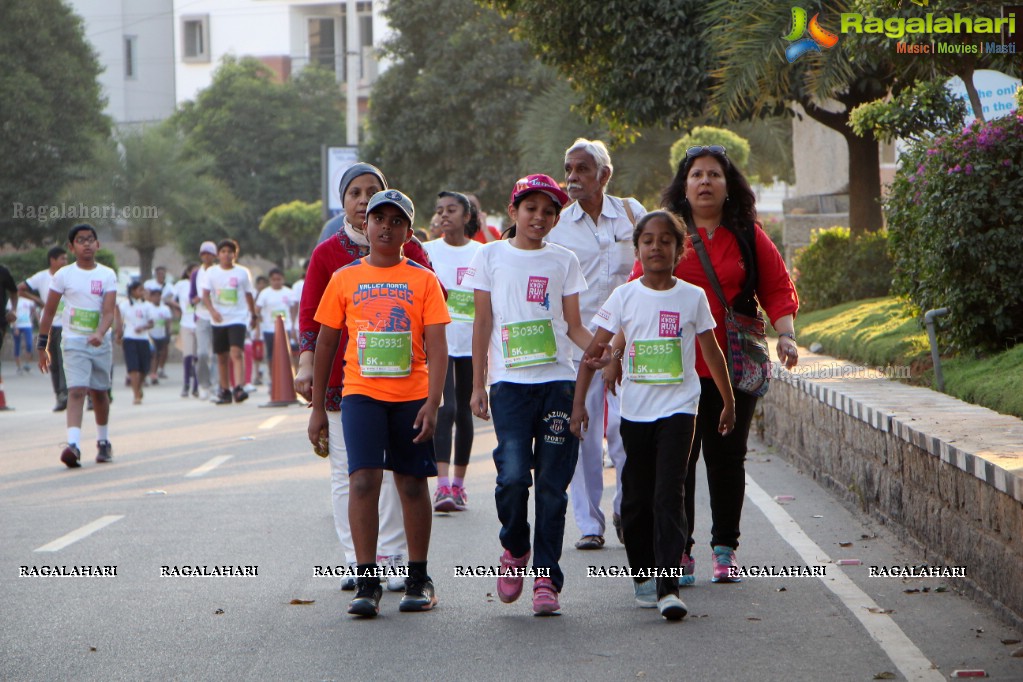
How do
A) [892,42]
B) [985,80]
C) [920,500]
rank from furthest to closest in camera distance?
[985,80] < [892,42] < [920,500]

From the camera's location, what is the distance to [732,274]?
270 inches

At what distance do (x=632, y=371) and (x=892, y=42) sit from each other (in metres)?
5.63

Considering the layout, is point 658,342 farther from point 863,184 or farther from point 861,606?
point 863,184

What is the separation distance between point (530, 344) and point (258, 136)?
58974 millimetres

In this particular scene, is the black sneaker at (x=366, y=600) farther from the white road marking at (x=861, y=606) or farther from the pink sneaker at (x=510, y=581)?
the white road marking at (x=861, y=606)

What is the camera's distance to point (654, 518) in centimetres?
636

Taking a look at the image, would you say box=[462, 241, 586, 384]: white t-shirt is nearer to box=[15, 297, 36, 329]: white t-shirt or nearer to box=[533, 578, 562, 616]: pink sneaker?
box=[533, 578, 562, 616]: pink sneaker

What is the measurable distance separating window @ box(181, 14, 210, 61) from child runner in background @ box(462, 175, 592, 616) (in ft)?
211

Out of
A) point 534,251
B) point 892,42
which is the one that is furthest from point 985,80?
point 534,251

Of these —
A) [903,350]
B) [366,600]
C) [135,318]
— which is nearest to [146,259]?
[135,318]

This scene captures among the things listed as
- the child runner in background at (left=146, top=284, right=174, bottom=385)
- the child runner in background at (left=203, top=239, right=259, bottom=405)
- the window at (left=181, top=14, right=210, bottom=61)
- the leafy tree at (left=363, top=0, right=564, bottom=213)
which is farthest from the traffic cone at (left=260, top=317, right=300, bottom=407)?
the window at (left=181, top=14, right=210, bottom=61)

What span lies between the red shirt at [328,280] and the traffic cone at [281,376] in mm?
12596

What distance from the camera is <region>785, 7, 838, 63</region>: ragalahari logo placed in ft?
47.7

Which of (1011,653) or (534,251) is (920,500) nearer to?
(1011,653)
